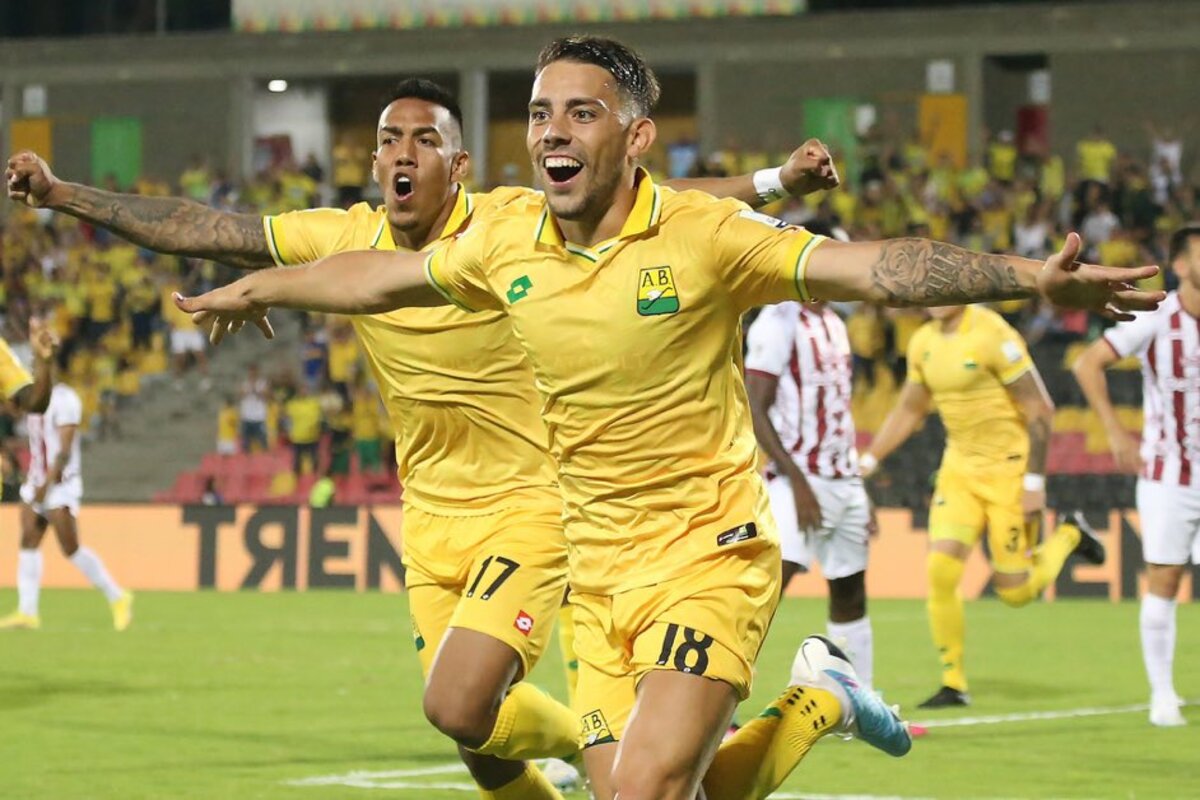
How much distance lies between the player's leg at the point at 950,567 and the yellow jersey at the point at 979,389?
0.18 metres

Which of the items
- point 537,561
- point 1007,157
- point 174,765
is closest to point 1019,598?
point 174,765

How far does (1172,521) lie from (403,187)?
16.8ft

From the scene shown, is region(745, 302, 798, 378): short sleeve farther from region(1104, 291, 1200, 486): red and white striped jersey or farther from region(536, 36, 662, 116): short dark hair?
region(536, 36, 662, 116): short dark hair

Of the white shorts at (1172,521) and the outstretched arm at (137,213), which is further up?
the outstretched arm at (137,213)

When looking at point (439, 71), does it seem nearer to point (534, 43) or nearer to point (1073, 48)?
point (534, 43)

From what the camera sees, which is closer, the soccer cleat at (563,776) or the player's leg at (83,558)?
the soccer cleat at (563,776)

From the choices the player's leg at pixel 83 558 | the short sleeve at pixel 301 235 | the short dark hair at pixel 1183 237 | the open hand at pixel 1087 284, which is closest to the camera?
the open hand at pixel 1087 284

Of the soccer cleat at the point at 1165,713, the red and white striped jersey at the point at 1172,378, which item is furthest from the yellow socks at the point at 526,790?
the red and white striped jersey at the point at 1172,378

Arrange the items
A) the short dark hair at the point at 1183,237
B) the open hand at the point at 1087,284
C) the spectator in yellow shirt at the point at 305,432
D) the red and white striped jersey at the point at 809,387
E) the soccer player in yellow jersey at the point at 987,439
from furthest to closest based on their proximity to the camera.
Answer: the spectator in yellow shirt at the point at 305,432 < the soccer player in yellow jersey at the point at 987,439 < the red and white striped jersey at the point at 809,387 < the short dark hair at the point at 1183,237 < the open hand at the point at 1087,284

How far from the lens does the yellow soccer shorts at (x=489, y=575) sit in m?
6.77

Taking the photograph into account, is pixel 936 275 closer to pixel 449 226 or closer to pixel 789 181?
pixel 789 181

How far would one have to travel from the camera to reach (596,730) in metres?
5.70

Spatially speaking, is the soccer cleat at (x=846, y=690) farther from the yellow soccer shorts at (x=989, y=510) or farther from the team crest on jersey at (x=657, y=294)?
the yellow soccer shorts at (x=989, y=510)

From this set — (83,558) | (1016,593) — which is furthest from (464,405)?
(83,558)
